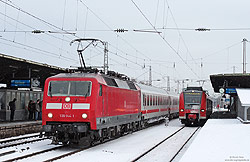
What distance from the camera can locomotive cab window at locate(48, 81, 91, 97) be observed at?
47.0ft

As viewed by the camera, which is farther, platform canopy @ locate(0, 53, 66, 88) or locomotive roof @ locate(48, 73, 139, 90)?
platform canopy @ locate(0, 53, 66, 88)

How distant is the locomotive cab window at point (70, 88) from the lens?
14336mm

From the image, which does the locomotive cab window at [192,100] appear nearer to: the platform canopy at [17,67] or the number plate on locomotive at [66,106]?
the platform canopy at [17,67]

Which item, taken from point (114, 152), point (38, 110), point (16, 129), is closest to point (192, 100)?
point (38, 110)

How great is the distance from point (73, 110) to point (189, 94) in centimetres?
1609

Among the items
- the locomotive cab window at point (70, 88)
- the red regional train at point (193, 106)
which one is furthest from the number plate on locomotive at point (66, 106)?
the red regional train at point (193, 106)

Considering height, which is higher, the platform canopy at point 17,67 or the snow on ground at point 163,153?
the platform canopy at point 17,67

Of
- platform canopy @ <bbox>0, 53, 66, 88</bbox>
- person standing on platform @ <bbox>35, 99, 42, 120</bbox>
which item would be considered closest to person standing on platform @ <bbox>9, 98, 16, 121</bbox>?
platform canopy @ <bbox>0, 53, 66, 88</bbox>

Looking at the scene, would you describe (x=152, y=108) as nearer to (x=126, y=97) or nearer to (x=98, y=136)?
(x=126, y=97)

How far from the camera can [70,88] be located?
14.4 m

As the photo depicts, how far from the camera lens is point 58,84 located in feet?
47.9

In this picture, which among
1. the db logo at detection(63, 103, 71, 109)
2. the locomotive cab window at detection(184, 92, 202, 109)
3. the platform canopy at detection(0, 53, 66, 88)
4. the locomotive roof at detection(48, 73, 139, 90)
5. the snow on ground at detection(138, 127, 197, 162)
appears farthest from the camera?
the locomotive cab window at detection(184, 92, 202, 109)

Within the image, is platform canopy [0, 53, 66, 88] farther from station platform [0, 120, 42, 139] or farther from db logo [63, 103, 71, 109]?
db logo [63, 103, 71, 109]

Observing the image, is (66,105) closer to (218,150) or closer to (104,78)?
(104,78)
